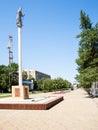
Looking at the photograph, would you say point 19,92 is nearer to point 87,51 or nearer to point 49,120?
point 87,51

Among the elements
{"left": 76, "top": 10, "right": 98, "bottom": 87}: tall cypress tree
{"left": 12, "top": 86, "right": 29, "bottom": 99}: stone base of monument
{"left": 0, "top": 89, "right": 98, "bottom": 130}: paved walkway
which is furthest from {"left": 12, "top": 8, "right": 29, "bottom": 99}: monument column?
{"left": 0, "top": 89, "right": 98, "bottom": 130}: paved walkway

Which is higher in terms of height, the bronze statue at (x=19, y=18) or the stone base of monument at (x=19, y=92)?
the bronze statue at (x=19, y=18)

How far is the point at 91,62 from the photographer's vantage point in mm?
44312

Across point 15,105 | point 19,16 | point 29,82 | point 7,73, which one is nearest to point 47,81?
point 29,82

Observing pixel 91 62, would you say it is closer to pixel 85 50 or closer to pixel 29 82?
pixel 85 50

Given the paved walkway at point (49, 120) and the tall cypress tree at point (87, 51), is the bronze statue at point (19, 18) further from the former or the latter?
the paved walkway at point (49, 120)

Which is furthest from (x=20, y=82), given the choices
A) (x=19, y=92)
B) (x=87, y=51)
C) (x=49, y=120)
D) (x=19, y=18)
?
(x=49, y=120)

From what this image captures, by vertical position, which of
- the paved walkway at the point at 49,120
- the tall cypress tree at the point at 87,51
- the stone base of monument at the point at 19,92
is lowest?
the paved walkway at the point at 49,120

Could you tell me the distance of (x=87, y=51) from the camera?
43.8 meters

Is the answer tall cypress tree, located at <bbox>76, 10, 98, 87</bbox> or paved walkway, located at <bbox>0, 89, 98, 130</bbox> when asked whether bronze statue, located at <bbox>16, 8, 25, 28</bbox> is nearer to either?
tall cypress tree, located at <bbox>76, 10, 98, 87</bbox>

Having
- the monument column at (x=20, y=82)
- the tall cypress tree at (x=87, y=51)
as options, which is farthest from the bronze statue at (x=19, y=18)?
the tall cypress tree at (x=87, y=51)

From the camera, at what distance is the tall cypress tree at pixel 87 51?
136 ft

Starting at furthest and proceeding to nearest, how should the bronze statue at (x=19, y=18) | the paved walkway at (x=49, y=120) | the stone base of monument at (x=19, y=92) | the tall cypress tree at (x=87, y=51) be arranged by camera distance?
the tall cypress tree at (x=87, y=51), the bronze statue at (x=19, y=18), the stone base of monument at (x=19, y=92), the paved walkway at (x=49, y=120)

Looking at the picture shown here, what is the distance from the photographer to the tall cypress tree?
136 feet
